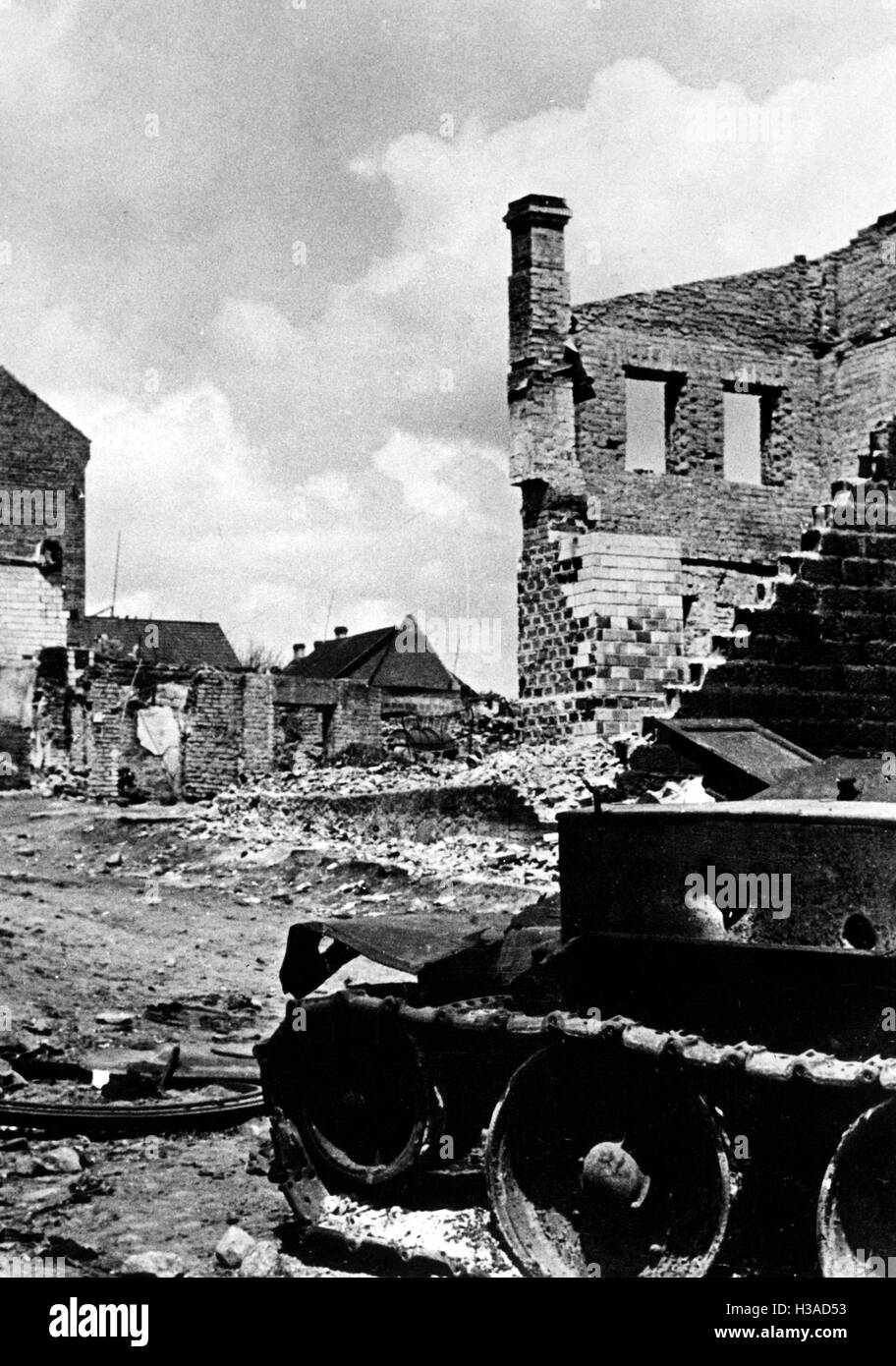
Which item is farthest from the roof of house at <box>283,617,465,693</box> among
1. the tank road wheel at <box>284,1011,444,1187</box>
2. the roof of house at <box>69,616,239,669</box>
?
the tank road wheel at <box>284,1011,444,1187</box>

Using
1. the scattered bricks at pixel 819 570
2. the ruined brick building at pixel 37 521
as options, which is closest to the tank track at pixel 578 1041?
the scattered bricks at pixel 819 570

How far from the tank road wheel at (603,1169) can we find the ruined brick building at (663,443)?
503 inches

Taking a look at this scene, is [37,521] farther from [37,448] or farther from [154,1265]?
[154,1265]

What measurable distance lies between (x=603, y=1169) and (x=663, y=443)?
16231 millimetres

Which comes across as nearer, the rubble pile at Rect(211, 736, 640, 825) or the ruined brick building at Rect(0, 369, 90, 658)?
the rubble pile at Rect(211, 736, 640, 825)

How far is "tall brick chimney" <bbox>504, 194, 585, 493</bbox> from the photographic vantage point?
64.4ft

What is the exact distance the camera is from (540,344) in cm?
1977

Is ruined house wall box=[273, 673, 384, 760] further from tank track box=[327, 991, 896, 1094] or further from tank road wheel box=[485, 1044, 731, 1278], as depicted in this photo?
tank road wheel box=[485, 1044, 731, 1278]

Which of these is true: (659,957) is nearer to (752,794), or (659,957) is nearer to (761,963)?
(761,963)

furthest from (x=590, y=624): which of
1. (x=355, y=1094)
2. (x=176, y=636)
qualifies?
Result: (x=176, y=636)

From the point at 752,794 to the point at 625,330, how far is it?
1440cm

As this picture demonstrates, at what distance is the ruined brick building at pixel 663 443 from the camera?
751 inches

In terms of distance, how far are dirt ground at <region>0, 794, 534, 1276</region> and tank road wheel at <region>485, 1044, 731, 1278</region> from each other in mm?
214
